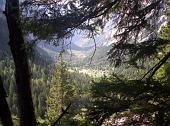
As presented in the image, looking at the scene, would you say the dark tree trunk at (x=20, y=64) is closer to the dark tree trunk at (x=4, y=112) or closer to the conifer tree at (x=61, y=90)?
the dark tree trunk at (x=4, y=112)

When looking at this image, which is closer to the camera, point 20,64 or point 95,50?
point 20,64

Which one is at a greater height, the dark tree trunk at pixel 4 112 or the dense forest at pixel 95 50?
the dense forest at pixel 95 50

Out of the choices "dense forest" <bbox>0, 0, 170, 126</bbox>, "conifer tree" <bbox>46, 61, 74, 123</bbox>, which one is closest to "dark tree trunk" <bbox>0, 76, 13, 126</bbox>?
"dense forest" <bbox>0, 0, 170, 126</bbox>

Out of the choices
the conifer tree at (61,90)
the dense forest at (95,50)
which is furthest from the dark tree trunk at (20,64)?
the conifer tree at (61,90)

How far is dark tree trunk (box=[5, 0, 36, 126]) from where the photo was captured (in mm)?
6082

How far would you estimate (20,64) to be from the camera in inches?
241

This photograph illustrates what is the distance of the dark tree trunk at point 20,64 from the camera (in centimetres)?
608

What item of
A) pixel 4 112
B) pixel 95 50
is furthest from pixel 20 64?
pixel 95 50

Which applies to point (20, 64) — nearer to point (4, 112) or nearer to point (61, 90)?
Answer: point (4, 112)

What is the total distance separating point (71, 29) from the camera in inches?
252

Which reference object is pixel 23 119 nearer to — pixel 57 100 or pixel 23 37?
pixel 23 37

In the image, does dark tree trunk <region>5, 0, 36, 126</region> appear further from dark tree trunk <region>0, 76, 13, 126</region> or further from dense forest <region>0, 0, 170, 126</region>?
dark tree trunk <region>0, 76, 13, 126</region>

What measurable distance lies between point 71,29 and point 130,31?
1.11m

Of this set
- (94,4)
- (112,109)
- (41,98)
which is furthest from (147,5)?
(41,98)
